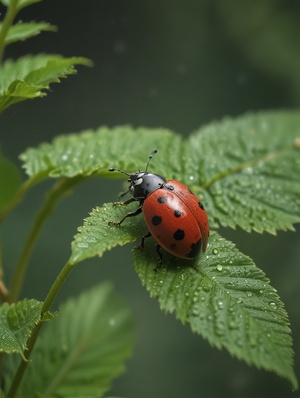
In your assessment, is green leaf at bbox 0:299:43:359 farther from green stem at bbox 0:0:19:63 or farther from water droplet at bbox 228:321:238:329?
green stem at bbox 0:0:19:63

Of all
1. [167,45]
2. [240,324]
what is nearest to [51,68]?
[240,324]

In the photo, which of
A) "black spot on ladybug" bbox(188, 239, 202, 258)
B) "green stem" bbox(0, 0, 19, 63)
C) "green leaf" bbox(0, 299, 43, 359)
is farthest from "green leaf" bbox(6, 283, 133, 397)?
"green stem" bbox(0, 0, 19, 63)

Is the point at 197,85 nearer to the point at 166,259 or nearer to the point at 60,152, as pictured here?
the point at 60,152

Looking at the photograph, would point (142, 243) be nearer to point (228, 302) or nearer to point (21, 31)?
point (228, 302)

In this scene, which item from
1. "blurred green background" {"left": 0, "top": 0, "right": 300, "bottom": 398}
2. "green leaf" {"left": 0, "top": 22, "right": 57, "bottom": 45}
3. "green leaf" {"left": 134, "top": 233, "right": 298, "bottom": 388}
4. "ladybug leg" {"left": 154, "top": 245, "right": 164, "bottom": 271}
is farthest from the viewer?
"blurred green background" {"left": 0, "top": 0, "right": 300, "bottom": 398}

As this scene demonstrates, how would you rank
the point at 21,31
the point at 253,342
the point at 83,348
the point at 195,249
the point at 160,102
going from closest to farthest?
the point at 253,342
the point at 195,249
the point at 21,31
the point at 83,348
the point at 160,102

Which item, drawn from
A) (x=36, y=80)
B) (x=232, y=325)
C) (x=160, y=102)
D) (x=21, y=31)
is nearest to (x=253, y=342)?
(x=232, y=325)
